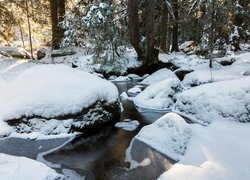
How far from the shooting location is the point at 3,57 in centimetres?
1614

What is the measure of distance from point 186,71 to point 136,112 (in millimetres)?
5887

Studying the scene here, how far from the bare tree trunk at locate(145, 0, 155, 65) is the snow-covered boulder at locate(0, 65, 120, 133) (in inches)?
279

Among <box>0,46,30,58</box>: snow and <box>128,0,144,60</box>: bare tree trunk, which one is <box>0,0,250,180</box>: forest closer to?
<box>128,0,144,60</box>: bare tree trunk

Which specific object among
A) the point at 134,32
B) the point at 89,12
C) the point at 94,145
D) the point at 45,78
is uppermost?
the point at 89,12

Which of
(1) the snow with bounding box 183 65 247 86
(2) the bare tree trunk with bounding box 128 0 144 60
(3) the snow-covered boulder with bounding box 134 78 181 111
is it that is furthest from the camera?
(2) the bare tree trunk with bounding box 128 0 144 60

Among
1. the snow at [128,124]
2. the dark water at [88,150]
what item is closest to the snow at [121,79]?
the snow at [128,124]

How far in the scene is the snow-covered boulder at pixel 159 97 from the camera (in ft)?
27.3

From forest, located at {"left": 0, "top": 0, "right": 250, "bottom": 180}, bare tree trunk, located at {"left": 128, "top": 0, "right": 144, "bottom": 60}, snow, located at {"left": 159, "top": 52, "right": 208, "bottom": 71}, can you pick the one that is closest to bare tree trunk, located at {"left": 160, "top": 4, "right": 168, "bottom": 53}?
snow, located at {"left": 159, "top": 52, "right": 208, "bottom": 71}

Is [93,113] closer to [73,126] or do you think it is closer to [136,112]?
[73,126]

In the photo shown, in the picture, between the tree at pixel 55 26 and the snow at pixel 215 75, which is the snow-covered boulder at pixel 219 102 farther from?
the tree at pixel 55 26

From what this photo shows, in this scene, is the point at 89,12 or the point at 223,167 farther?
the point at 89,12

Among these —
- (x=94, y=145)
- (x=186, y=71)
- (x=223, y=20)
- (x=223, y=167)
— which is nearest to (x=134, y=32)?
(x=186, y=71)

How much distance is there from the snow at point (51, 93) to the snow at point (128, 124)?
658 mm

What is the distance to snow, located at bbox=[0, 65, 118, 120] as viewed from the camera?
20.8 feet
